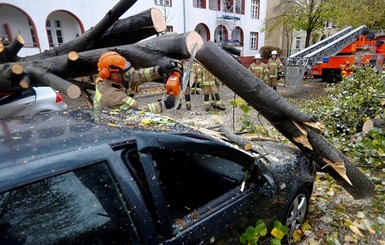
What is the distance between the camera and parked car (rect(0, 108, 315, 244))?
44.9 inches

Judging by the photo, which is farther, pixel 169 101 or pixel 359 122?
pixel 359 122

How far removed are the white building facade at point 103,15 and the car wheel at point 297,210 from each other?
23.8 feet

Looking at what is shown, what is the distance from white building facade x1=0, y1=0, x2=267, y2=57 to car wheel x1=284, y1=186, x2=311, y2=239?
23.8ft

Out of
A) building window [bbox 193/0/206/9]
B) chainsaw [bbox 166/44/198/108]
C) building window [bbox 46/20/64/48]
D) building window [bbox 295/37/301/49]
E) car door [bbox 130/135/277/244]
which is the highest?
building window [bbox 193/0/206/9]

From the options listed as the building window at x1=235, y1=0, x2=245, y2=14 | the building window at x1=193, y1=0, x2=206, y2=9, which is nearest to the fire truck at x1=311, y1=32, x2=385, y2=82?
the building window at x1=193, y1=0, x2=206, y2=9

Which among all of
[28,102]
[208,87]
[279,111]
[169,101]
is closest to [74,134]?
[169,101]

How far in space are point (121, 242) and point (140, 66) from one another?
8.32 feet

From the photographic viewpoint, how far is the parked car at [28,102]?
4.75m

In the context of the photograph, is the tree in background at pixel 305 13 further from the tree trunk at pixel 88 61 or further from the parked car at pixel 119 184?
the parked car at pixel 119 184

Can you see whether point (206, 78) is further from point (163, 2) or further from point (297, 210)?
point (163, 2)

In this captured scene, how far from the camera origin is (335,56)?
11.8m

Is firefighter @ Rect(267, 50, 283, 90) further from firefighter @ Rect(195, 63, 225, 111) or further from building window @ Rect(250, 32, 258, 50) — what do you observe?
building window @ Rect(250, 32, 258, 50)

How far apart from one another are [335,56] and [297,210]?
1126 centimetres

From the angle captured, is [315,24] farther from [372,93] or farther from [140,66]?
[140,66]
